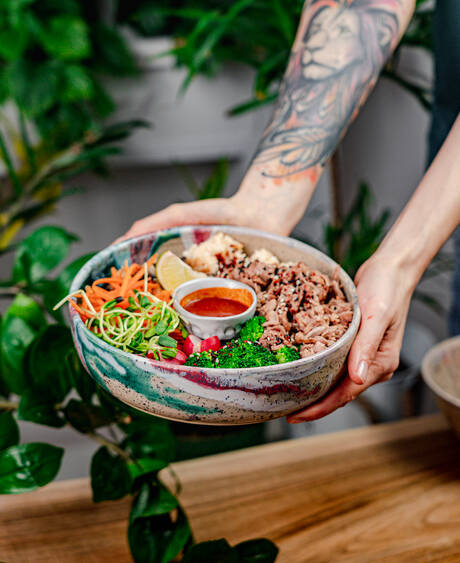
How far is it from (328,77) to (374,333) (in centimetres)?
61

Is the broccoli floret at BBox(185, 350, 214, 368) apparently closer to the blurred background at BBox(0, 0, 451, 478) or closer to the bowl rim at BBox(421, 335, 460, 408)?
the bowl rim at BBox(421, 335, 460, 408)

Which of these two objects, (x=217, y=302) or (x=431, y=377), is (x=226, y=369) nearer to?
(x=217, y=302)

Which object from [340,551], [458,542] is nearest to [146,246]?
[340,551]

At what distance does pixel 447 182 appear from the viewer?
36.4 inches

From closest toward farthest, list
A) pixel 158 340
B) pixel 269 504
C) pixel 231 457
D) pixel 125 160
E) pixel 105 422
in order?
1. pixel 158 340
2. pixel 105 422
3. pixel 269 504
4. pixel 231 457
5. pixel 125 160

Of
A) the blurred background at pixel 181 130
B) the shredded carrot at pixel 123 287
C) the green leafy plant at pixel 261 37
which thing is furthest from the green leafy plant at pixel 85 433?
the green leafy plant at pixel 261 37

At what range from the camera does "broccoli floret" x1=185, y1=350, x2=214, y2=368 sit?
28.3 inches

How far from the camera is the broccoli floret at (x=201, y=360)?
720 millimetres

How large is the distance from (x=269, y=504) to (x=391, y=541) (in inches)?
9.1

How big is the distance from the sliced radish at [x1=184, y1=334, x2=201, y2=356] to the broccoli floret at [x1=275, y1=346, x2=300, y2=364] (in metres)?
0.12

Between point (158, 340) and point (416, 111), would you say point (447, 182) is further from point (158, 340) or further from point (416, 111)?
point (416, 111)

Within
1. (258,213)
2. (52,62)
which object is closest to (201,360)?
(258,213)

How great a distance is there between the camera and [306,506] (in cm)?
106

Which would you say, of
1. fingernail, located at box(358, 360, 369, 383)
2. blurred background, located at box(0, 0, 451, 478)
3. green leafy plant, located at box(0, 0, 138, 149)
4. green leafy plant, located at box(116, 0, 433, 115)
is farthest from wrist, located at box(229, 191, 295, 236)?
green leafy plant, located at box(0, 0, 138, 149)
